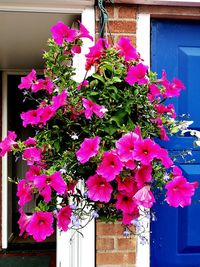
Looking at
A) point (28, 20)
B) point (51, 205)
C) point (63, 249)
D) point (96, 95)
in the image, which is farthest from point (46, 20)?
point (63, 249)

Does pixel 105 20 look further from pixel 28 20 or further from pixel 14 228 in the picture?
pixel 14 228

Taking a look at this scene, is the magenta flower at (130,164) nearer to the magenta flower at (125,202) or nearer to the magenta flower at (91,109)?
the magenta flower at (125,202)

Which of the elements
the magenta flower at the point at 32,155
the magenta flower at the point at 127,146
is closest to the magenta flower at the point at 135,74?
the magenta flower at the point at 127,146

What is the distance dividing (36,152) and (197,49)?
51.3 inches

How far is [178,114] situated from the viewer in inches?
87.5

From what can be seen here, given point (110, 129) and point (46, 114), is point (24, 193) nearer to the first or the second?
point (46, 114)

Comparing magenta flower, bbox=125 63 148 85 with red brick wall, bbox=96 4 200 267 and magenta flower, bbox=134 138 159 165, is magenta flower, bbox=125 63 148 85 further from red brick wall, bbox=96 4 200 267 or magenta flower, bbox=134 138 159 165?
red brick wall, bbox=96 4 200 267

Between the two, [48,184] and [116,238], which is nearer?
[48,184]

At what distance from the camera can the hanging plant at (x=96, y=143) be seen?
1311 millimetres

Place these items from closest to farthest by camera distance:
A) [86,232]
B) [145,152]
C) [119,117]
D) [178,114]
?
[145,152] → [119,117] → [86,232] → [178,114]

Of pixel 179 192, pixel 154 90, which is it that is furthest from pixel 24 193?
pixel 154 90

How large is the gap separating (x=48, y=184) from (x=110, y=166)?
231 mm

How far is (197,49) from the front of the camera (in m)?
2.26

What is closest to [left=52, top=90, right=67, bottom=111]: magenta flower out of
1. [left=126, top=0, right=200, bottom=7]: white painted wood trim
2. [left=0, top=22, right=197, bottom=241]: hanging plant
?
[left=0, top=22, right=197, bottom=241]: hanging plant
